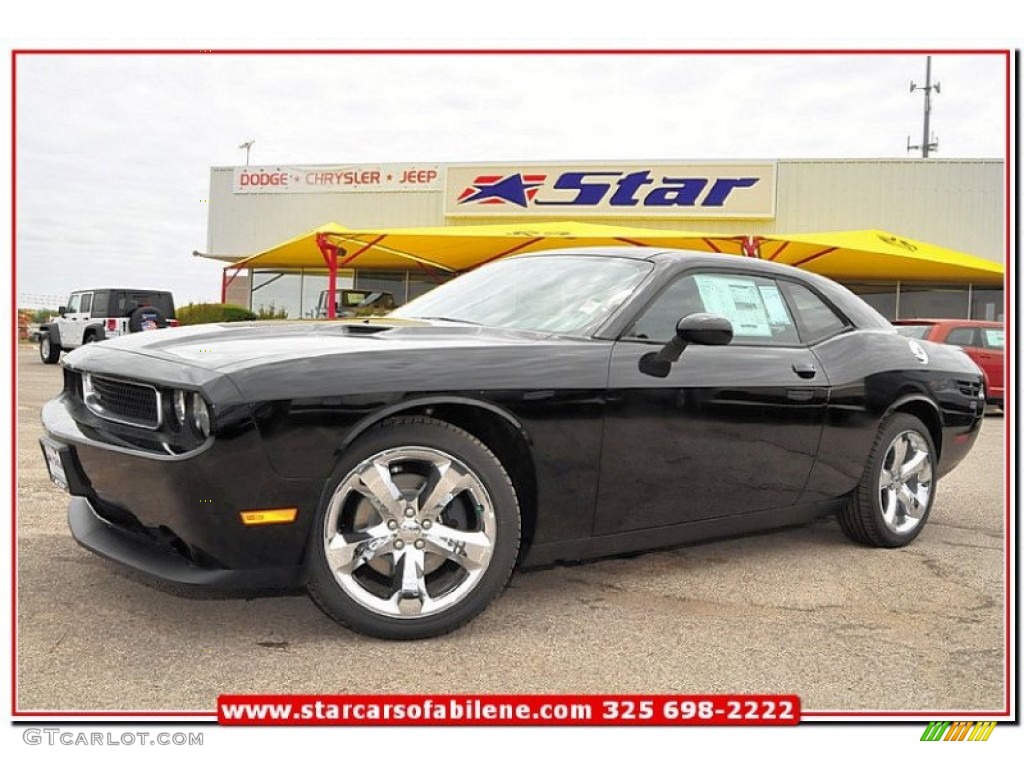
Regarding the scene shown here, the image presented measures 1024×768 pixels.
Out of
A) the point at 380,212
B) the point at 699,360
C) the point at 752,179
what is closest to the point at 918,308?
the point at 752,179

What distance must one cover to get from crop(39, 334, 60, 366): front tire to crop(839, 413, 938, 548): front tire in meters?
20.1

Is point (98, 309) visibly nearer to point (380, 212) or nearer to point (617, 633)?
point (380, 212)

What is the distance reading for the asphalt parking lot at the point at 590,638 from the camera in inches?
119

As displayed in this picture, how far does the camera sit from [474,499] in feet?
11.2

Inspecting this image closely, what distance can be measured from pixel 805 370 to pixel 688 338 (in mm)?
904

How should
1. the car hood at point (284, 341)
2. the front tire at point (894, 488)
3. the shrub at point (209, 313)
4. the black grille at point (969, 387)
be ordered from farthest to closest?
the shrub at point (209, 313) < the black grille at point (969, 387) < the front tire at point (894, 488) < the car hood at point (284, 341)

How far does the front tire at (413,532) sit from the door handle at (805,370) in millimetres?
1663

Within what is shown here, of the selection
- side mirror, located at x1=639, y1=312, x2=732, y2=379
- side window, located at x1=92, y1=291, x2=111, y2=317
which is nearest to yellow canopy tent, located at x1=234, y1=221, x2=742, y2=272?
side window, located at x1=92, y1=291, x2=111, y2=317

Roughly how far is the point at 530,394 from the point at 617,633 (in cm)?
90

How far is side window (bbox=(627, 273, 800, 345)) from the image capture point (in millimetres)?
4043

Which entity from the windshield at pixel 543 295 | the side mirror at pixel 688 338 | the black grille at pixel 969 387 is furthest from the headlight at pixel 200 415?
the black grille at pixel 969 387
